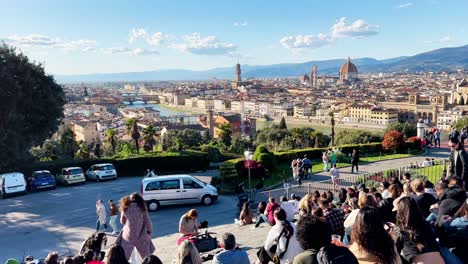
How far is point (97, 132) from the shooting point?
11331 cm

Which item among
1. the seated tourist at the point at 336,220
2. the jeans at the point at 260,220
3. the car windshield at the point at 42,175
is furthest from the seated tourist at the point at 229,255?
the car windshield at the point at 42,175

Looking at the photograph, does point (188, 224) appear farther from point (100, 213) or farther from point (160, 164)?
point (160, 164)

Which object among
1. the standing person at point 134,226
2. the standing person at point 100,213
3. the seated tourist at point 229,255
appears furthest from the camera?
the standing person at point 100,213

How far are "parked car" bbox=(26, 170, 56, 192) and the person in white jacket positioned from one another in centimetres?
1671

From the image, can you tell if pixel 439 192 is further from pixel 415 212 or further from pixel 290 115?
pixel 290 115

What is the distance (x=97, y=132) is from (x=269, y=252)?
4430 inches

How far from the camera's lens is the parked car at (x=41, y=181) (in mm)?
20250

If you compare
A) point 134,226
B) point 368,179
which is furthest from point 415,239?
point 368,179

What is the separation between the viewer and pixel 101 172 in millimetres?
22469

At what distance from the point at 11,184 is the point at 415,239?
18.6 m

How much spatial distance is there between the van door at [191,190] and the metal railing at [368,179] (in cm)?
185

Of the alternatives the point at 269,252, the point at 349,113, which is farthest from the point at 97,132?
the point at 269,252

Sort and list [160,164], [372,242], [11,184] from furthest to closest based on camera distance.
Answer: [160,164], [11,184], [372,242]

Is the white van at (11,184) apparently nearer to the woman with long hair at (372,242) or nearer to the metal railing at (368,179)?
the metal railing at (368,179)
